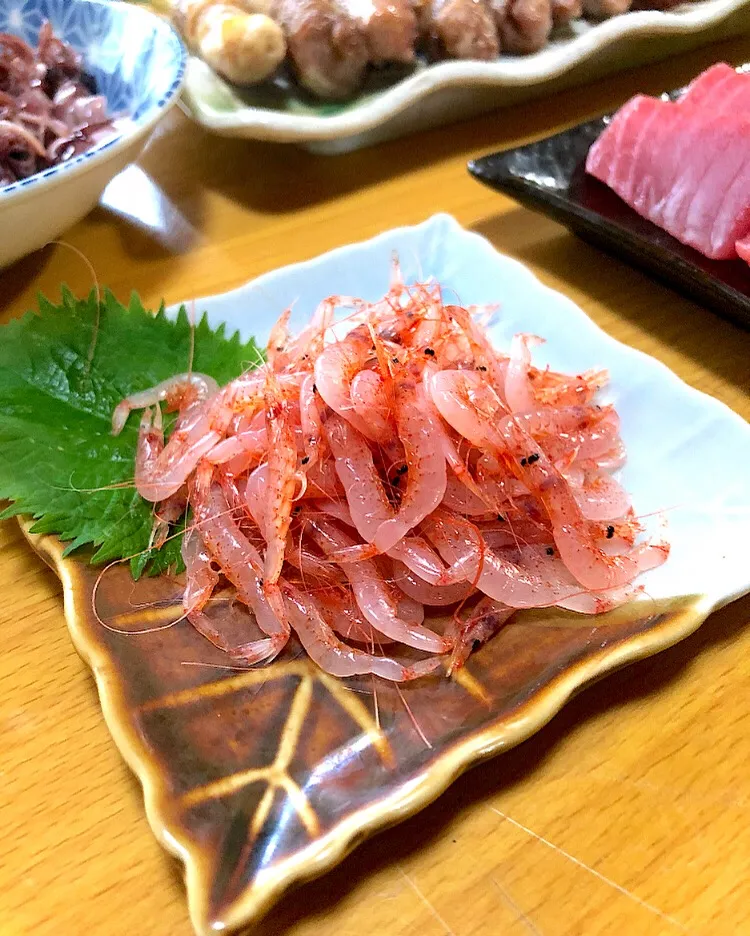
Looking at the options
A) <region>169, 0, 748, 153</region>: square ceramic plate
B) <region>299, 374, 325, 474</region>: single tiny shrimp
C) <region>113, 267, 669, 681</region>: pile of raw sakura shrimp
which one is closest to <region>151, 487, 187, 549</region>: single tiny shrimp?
<region>113, 267, 669, 681</region>: pile of raw sakura shrimp

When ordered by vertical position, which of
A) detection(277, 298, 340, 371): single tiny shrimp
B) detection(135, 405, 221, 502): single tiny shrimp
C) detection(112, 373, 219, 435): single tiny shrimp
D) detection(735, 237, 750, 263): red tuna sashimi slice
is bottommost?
detection(735, 237, 750, 263): red tuna sashimi slice

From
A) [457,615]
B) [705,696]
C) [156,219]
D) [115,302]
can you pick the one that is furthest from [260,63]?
[705,696]

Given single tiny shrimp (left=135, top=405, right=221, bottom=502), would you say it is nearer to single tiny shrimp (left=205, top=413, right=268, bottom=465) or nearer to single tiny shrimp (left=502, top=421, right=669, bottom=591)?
single tiny shrimp (left=205, top=413, right=268, bottom=465)

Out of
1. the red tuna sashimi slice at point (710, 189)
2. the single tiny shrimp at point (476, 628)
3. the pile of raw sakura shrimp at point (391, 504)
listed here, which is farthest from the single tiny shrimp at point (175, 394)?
the red tuna sashimi slice at point (710, 189)

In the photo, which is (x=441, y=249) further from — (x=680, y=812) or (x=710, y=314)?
(x=680, y=812)

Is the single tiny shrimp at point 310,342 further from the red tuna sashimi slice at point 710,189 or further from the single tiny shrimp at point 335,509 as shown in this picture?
the red tuna sashimi slice at point 710,189

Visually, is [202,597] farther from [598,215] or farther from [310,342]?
[598,215]
